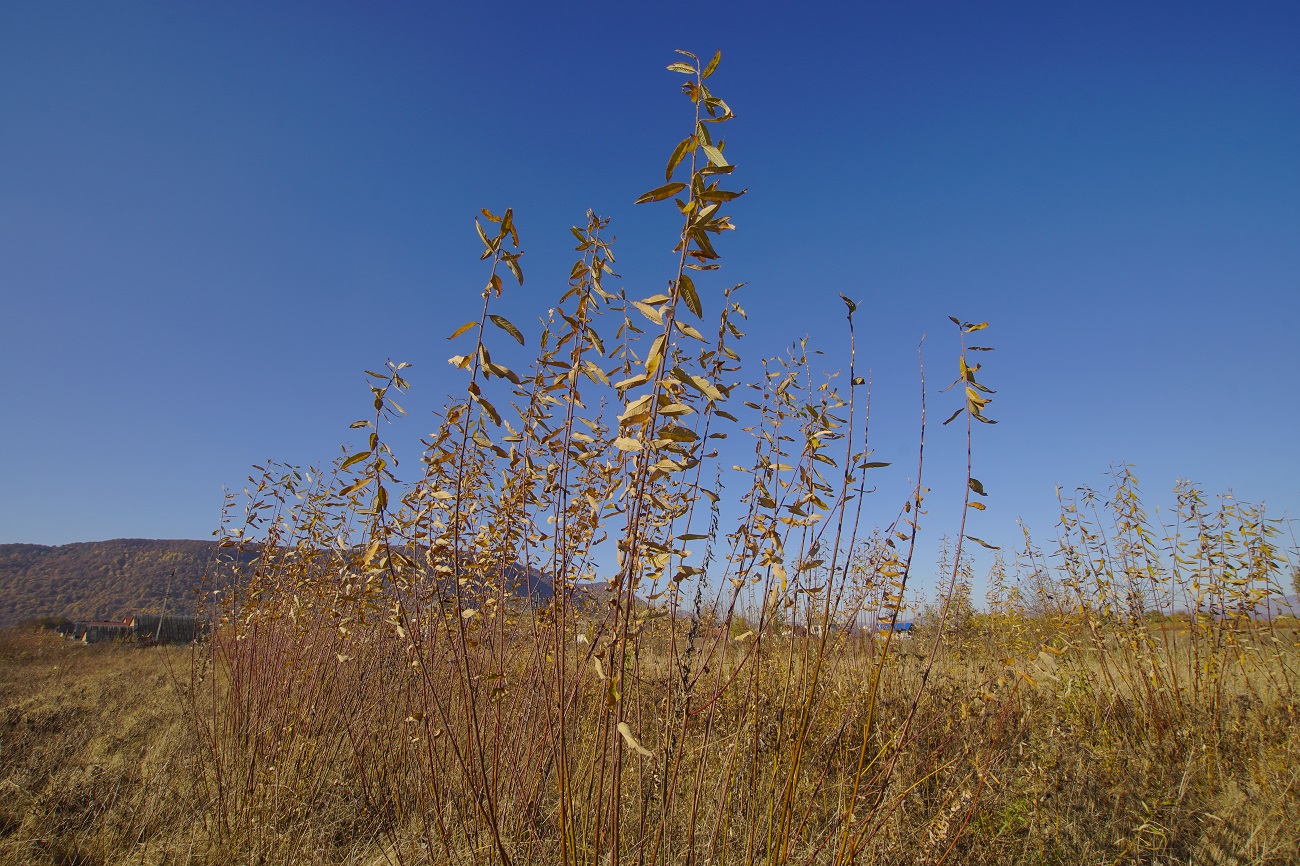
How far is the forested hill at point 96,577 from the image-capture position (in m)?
29.5

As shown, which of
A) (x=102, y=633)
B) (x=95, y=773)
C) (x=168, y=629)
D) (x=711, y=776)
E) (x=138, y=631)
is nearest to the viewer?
(x=711, y=776)

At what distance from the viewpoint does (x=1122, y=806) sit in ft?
9.05

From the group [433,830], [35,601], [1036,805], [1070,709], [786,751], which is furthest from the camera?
[35,601]

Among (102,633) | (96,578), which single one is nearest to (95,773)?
(102,633)

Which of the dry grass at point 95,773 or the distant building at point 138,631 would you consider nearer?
the dry grass at point 95,773

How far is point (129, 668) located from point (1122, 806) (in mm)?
13927

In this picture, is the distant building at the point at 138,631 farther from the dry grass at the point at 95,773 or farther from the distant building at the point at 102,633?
the dry grass at the point at 95,773

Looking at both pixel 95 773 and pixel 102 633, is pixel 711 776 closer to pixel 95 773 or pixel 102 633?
pixel 95 773

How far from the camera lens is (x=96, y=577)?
33.8m

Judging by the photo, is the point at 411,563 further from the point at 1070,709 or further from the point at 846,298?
the point at 1070,709

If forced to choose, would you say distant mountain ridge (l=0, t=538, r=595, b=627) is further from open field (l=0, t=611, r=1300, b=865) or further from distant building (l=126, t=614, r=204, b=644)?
open field (l=0, t=611, r=1300, b=865)

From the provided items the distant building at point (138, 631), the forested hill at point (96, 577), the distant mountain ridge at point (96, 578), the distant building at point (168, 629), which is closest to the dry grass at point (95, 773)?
the distant building at point (168, 629)

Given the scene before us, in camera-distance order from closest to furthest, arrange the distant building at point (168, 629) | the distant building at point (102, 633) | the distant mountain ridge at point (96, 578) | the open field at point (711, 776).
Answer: the open field at point (711, 776)
the distant building at point (168, 629)
the distant building at point (102, 633)
the distant mountain ridge at point (96, 578)

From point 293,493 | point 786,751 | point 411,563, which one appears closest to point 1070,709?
point 786,751
